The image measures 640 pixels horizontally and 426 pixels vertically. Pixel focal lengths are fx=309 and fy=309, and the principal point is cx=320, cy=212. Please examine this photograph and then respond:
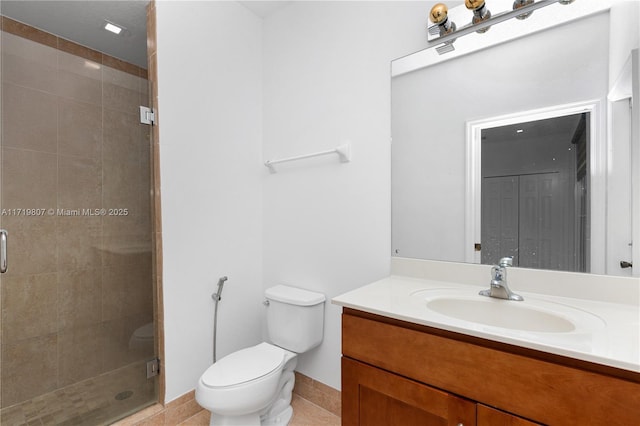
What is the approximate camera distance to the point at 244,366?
152 centimetres

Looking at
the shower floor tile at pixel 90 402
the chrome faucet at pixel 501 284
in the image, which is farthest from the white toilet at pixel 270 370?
the chrome faucet at pixel 501 284

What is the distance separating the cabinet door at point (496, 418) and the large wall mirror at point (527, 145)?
2.05ft

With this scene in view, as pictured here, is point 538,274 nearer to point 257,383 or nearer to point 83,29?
point 257,383

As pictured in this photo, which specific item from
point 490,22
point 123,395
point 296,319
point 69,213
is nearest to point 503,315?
point 296,319

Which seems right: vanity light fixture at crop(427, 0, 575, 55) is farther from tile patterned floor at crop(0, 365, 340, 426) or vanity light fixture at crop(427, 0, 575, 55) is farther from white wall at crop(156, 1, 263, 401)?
tile patterned floor at crop(0, 365, 340, 426)

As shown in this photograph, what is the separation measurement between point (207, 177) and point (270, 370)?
1.12 m

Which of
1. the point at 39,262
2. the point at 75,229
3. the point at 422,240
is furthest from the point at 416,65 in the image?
the point at 39,262

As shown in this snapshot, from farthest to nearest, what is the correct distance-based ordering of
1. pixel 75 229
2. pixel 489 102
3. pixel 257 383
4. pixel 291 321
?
pixel 291 321, pixel 75 229, pixel 257 383, pixel 489 102

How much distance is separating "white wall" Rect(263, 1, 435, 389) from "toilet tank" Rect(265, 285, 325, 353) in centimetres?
7

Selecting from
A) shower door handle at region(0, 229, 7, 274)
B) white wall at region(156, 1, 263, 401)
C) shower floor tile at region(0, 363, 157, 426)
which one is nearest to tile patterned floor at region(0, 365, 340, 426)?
shower floor tile at region(0, 363, 157, 426)

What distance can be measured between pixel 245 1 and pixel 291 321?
6.65 feet

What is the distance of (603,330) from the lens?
2.78ft

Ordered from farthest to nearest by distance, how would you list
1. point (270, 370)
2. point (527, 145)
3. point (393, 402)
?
point (270, 370) → point (527, 145) → point (393, 402)

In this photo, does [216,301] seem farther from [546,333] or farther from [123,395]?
[546,333]
